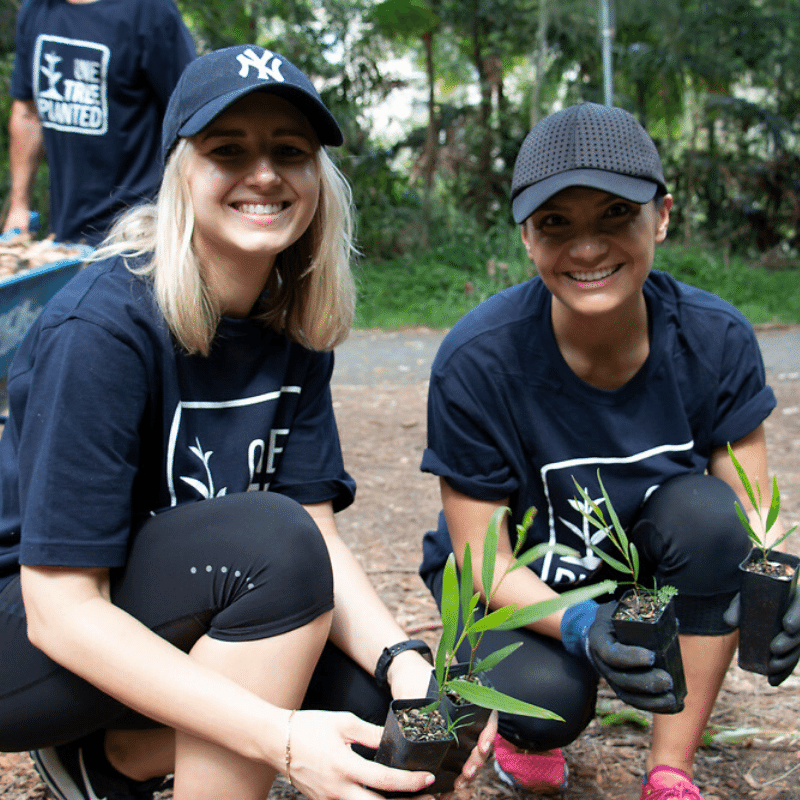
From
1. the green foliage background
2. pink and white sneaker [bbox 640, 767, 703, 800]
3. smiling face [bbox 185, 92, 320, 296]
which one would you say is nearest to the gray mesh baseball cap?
smiling face [bbox 185, 92, 320, 296]

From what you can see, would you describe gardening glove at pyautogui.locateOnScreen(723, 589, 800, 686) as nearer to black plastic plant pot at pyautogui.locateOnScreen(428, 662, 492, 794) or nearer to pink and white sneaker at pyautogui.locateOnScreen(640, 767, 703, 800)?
pink and white sneaker at pyautogui.locateOnScreen(640, 767, 703, 800)

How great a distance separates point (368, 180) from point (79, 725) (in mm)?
8328

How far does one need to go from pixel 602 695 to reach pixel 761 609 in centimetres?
70

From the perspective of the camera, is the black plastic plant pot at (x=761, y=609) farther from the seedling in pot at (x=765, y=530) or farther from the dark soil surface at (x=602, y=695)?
the dark soil surface at (x=602, y=695)

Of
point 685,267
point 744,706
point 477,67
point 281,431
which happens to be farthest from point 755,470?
point 477,67

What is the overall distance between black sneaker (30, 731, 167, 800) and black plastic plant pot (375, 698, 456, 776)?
1.83ft

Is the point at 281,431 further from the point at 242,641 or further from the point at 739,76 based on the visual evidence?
the point at 739,76

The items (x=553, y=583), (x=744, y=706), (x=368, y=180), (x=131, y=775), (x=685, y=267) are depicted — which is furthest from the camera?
(x=368, y=180)

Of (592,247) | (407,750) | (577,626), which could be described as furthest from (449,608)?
(592,247)

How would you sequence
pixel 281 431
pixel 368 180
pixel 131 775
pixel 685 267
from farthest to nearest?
1. pixel 368 180
2. pixel 685 267
3. pixel 281 431
4. pixel 131 775

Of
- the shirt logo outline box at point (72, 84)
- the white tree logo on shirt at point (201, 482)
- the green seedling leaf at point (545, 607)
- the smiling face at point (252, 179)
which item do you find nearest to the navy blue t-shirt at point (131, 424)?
the white tree logo on shirt at point (201, 482)

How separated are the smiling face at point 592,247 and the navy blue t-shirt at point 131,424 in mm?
478

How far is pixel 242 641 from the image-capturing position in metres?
1.27

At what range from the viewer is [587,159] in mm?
1493
